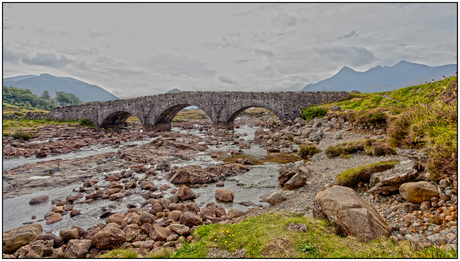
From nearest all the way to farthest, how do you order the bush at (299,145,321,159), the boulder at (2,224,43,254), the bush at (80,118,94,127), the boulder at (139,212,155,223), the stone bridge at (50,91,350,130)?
1. the boulder at (2,224,43,254)
2. the boulder at (139,212,155,223)
3. the bush at (299,145,321,159)
4. the stone bridge at (50,91,350,130)
5. the bush at (80,118,94,127)

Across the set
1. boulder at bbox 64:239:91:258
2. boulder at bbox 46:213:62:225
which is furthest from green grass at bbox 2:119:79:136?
boulder at bbox 64:239:91:258

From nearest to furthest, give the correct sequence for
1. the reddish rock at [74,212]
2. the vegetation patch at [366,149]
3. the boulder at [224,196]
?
1. the reddish rock at [74,212]
2. the boulder at [224,196]
3. the vegetation patch at [366,149]

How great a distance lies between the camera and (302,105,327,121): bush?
81.1 ft

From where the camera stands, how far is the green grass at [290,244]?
368cm

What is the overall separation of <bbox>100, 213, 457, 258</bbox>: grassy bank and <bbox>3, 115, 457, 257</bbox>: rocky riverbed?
64cm

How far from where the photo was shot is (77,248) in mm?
5031

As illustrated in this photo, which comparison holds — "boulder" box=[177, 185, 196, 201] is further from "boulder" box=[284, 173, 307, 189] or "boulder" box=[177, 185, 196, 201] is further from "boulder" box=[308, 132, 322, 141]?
"boulder" box=[308, 132, 322, 141]

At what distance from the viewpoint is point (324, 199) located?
523cm

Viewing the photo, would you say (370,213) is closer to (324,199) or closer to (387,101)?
(324,199)

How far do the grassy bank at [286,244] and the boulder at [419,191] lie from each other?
166 centimetres

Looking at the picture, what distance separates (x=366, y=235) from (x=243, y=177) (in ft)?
23.8

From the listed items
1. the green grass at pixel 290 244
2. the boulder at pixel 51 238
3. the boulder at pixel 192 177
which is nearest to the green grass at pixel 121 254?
the green grass at pixel 290 244

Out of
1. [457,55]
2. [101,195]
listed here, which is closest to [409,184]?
[457,55]

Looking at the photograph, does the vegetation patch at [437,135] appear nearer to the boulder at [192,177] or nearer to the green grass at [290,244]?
the green grass at [290,244]
